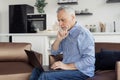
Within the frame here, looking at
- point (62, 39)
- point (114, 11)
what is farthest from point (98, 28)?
point (62, 39)

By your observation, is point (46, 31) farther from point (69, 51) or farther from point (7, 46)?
point (69, 51)

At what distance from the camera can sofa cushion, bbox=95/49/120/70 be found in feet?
9.62

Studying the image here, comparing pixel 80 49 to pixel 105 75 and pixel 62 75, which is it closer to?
pixel 62 75

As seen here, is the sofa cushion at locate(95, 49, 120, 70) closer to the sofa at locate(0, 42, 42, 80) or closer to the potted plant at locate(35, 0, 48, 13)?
the sofa at locate(0, 42, 42, 80)

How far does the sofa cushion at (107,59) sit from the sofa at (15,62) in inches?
30.3

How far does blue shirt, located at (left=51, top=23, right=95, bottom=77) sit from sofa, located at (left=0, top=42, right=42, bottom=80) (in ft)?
1.98

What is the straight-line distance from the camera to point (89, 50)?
8.05ft

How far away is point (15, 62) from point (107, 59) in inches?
53.5

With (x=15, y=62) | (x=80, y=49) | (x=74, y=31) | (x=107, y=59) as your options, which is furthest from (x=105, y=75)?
(x=15, y=62)

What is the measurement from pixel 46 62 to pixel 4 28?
1348 millimetres

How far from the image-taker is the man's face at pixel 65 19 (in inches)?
100

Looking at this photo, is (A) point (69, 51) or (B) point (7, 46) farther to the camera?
(B) point (7, 46)

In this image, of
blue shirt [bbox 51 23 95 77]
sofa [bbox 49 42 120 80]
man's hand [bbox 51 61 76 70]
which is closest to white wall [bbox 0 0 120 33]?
sofa [bbox 49 42 120 80]

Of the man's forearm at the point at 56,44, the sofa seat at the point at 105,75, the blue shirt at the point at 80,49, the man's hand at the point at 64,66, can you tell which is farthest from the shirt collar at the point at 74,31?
the sofa seat at the point at 105,75
